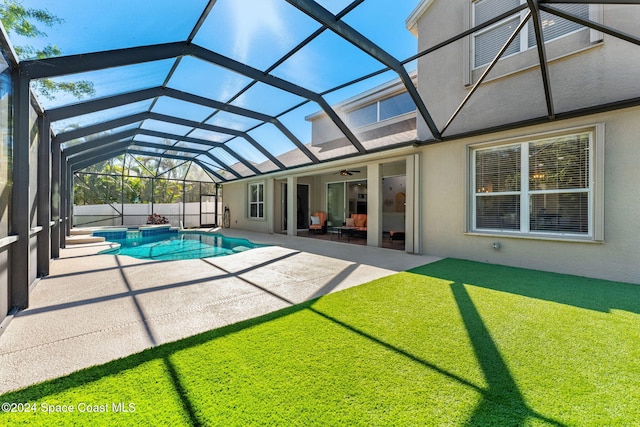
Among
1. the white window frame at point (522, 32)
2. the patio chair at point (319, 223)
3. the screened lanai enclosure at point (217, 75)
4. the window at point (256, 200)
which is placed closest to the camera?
the screened lanai enclosure at point (217, 75)

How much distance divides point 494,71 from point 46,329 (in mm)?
8978

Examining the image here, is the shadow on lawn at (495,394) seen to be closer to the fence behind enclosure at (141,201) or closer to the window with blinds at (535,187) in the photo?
the window with blinds at (535,187)

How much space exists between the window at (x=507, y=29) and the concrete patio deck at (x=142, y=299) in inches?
204

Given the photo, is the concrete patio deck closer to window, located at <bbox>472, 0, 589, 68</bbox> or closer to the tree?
the tree

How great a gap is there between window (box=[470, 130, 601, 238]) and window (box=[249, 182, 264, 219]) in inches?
423

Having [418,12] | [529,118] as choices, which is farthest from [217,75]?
[529,118]

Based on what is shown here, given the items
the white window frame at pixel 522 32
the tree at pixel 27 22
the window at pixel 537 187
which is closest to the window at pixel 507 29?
the white window frame at pixel 522 32

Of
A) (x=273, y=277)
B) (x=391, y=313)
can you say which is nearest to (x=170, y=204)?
(x=273, y=277)

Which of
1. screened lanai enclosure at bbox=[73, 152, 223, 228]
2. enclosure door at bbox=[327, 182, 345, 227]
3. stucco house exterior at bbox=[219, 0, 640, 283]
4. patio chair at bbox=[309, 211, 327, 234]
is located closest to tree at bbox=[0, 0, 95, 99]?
stucco house exterior at bbox=[219, 0, 640, 283]

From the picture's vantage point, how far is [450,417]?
170cm

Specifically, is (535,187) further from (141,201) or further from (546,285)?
(141,201)

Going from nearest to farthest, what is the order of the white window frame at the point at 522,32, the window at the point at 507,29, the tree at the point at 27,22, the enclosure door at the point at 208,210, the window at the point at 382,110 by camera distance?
the tree at the point at 27,22, the white window frame at the point at 522,32, the window at the point at 507,29, the window at the point at 382,110, the enclosure door at the point at 208,210

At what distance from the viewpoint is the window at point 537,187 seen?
5.16 metres

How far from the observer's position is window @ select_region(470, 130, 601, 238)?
16.9 feet
